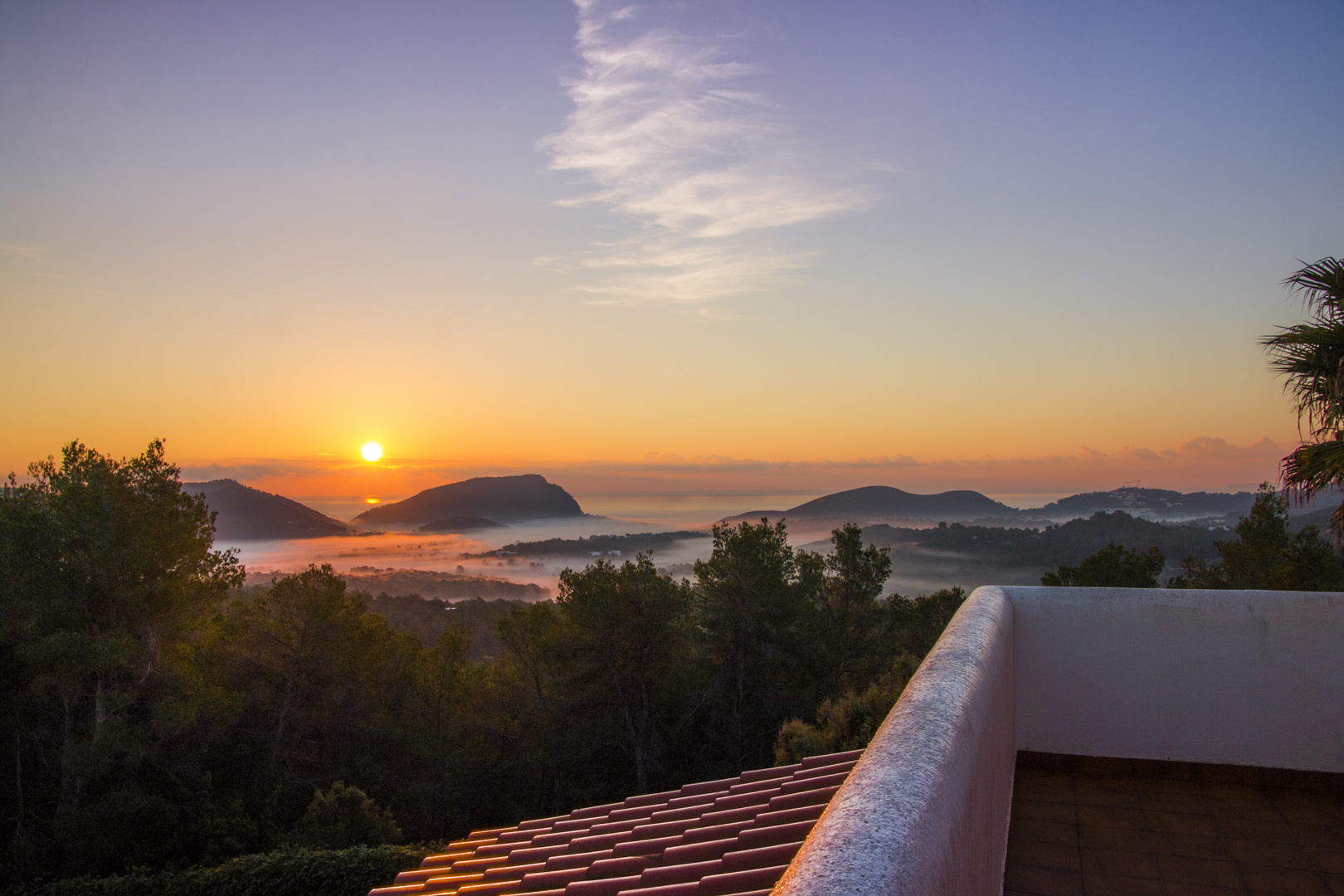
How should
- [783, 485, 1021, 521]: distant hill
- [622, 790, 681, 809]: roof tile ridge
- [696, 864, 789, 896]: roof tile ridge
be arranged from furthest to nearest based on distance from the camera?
[783, 485, 1021, 521]: distant hill → [622, 790, 681, 809]: roof tile ridge → [696, 864, 789, 896]: roof tile ridge

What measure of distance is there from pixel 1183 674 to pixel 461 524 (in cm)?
8392

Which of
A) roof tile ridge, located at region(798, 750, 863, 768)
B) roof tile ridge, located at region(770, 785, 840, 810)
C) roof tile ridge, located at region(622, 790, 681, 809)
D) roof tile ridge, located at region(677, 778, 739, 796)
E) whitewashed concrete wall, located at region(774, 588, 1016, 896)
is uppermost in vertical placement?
whitewashed concrete wall, located at region(774, 588, 1016, 896)

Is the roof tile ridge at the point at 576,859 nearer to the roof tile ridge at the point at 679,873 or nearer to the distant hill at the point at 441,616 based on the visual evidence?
the roof tile ridge at the point at 679,873

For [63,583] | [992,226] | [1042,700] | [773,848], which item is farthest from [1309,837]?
[63,583]

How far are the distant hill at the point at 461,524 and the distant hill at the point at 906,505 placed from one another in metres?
41.8

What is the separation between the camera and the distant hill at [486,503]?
83.4 m

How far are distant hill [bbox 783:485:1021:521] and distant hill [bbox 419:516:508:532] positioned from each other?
41779mm

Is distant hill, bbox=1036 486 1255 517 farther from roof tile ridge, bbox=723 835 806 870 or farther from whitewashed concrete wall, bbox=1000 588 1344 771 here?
roof tile ridge, bbox=723 835 806 870

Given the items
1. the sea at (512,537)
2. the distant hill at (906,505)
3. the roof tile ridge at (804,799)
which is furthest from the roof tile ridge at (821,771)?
the distant hill at (906,505)

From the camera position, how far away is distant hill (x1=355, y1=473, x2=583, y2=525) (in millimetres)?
83438

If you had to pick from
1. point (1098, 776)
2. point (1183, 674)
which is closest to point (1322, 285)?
point (1183, 674)

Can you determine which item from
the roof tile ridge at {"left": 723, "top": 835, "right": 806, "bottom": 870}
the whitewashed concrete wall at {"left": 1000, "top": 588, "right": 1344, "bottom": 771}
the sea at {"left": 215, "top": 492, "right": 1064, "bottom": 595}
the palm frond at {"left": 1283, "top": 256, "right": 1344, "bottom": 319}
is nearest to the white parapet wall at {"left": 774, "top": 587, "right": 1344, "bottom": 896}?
the whitewashed concrete wall at {"left": 1000, "top": 588, "right": 1344, "bottom": 771}

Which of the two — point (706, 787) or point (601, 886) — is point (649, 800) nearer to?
point (706, 787)

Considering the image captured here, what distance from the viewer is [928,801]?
114cm
